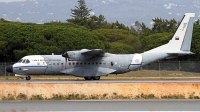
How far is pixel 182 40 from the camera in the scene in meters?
43.7

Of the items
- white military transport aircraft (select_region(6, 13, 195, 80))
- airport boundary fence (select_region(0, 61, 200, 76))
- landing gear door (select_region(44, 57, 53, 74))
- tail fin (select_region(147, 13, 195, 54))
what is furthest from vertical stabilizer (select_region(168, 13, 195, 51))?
landing gear door (select_region(44, 57, 53, 74))

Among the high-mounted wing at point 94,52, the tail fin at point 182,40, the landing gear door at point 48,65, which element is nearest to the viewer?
the high-mounted wing at point 94,52

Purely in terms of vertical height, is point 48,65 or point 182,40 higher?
point 182,40

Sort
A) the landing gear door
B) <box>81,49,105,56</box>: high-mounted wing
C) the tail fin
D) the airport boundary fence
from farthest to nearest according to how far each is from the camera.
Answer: the airport boundary fence → the tail fin → the landing gear door → <box>81,49,105,56</box>: high-mounted wing

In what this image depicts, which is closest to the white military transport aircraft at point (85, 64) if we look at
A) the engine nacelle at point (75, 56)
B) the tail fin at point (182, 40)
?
the engine nacelle at point (75, 56)

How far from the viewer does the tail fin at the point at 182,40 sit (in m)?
43.4

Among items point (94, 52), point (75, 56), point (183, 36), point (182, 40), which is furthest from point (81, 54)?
point (183, 36)

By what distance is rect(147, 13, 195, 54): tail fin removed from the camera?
43.4 m

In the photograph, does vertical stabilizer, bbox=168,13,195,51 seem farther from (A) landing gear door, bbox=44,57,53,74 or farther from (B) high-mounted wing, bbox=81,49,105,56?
(A) landing gear door, bbox=44,57,53,74

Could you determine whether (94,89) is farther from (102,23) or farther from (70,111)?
(102,23)

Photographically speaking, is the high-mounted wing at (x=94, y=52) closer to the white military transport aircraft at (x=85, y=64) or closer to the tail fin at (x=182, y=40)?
the white military transport aircraft at (x=85, y=64)

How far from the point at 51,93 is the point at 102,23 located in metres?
103

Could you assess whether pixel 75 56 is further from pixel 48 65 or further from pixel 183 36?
pixel 183 36

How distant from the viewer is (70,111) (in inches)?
721
